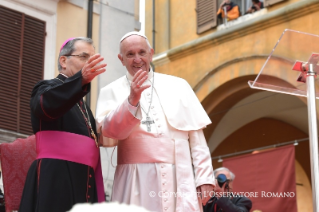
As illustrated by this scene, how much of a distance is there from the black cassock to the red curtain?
7.05 metres

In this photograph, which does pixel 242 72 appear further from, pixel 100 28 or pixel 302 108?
pixel 100 28

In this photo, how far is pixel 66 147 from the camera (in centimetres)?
401

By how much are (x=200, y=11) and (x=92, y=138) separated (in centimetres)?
971

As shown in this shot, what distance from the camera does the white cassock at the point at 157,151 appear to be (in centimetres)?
420

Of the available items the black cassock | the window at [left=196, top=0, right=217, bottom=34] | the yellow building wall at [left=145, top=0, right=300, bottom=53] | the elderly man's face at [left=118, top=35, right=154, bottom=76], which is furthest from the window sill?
the black cassock

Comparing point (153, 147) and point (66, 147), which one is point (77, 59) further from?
point (153, 147)

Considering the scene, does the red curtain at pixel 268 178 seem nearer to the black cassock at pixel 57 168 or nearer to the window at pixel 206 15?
the window at pixel 206 15

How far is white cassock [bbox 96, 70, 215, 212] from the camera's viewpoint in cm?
420

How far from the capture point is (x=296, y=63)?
5.10 metres

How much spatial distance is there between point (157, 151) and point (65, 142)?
2.07 feet

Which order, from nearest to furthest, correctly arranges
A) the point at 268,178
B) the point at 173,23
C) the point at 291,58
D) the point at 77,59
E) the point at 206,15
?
1. the point at 77,59
2. the point at 291,58
3. the point at 268,178
4. the point at 206,15
5. the point at 173,23

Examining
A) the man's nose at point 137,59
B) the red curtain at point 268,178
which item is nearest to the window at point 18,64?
the man's nose at point 137,59

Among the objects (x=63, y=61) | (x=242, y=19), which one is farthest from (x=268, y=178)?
(x=63, y=61)

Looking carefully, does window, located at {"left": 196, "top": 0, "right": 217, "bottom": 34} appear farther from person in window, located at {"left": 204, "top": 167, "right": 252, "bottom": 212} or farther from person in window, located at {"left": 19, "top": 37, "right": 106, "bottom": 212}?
person in window, located at {"left": 19, "top": 37, "right": 106, "bottom": 212}
